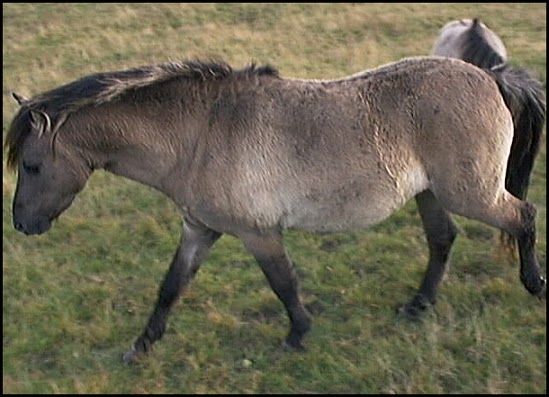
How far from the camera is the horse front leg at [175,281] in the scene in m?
4.46

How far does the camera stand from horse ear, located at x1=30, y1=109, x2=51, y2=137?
147 inches

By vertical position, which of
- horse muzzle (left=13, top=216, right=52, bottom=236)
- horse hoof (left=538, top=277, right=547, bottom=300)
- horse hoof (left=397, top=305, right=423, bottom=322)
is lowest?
horse hoof (left=397, top=305, right=423, bottom=322)

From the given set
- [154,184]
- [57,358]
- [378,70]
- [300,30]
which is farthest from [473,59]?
[300,30]

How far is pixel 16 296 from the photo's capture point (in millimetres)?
5281

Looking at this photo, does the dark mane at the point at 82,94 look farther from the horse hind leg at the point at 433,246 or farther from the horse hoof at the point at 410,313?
the horse hoof at the point at 410,313

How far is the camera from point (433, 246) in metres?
4.88

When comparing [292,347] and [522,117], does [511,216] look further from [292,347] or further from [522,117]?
[292,347]

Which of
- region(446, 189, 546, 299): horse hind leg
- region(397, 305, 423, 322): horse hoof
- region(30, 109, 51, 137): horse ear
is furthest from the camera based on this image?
region(397, 305, 423, 322): horse hoof

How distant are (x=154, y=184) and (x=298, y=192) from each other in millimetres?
873

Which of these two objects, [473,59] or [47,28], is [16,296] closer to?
[473,59]

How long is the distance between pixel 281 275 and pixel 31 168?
1610 mm

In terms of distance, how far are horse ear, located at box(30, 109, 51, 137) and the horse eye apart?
0.18m

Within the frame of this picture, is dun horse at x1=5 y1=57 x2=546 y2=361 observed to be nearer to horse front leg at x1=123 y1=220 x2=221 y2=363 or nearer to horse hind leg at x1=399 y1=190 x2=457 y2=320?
horse front leg at x1=123 y1=220 x2=221 y2=363

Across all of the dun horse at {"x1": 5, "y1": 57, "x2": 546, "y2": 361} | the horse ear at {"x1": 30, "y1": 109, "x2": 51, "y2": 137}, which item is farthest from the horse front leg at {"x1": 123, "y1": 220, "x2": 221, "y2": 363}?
the horse ear at {"x1": 30, "y1": 109, "x2": 51, "y2": 137}
